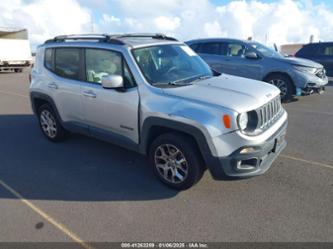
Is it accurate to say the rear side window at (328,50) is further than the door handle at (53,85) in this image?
Yes

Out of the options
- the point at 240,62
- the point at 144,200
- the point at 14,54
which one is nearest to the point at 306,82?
the point at 240,62

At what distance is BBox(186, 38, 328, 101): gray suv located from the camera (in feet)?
26.7

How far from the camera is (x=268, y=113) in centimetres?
350

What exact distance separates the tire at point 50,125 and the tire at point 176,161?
2.32 meters

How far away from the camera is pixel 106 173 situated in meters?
4.14

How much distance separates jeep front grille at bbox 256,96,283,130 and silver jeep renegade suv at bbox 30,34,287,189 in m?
0.01

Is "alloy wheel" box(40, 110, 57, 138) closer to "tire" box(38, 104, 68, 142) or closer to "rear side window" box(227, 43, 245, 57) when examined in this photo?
"tire" box(38, 104, 68, 142)

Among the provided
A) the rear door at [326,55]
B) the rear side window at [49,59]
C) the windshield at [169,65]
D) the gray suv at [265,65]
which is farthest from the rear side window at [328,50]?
the rear side window at [49,59]

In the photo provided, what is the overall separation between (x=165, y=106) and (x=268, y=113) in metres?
1.25

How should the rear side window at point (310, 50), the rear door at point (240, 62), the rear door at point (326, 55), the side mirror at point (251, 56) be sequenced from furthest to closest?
the rear side window at point (310, 50) < the rear door at point (326, 55) < the rear door at point (240, 62) < the side mirror at point (251, 56)

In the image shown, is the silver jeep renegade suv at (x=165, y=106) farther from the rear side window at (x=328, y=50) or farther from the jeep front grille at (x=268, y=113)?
the rear side window at (x=328, y=50)

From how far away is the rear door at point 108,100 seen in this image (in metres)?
3.78

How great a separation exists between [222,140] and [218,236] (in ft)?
→ 3.13

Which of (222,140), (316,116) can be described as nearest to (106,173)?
(222,140)
